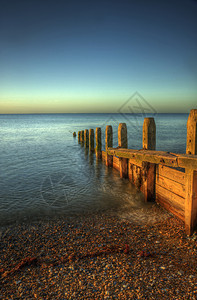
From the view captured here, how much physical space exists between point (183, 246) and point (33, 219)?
176 inches

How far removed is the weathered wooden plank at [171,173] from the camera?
5311 millimetres

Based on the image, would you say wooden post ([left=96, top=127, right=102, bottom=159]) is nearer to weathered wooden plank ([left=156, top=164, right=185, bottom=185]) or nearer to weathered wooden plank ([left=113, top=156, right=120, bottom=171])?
weathered wooden plank ([left=113, top=156, right=120, bottom=171])

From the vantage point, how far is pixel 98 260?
4.11 metres

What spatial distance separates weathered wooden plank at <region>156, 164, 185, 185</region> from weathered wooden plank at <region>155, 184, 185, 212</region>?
463 millimetres

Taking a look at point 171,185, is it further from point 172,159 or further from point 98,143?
point 98,143

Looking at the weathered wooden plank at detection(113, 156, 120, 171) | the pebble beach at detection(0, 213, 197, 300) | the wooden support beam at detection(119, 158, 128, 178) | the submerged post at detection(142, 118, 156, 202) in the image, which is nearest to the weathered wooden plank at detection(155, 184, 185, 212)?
the submerged post at detection(142, 118, 156, 202)

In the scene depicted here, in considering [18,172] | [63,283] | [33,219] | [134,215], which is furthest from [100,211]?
[18,172]

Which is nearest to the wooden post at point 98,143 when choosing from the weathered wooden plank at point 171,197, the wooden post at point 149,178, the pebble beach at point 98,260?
the wooden post at point 149,178

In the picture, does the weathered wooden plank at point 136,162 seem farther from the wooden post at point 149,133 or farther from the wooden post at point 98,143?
the wooden post at point 98,143

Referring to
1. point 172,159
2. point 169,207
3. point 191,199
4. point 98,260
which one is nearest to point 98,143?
point 169,207

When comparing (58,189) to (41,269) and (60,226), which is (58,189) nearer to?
(60,226)

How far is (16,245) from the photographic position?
4.93 m

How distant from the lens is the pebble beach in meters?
3.33

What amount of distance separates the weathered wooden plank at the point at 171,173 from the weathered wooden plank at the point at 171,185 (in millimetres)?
98
